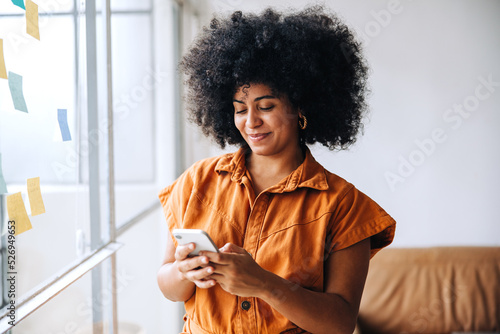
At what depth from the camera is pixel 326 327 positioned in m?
1.08

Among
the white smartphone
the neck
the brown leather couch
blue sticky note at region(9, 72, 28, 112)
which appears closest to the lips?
the neck

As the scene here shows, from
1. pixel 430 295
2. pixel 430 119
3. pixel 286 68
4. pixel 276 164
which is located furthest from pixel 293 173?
pixel 430 119

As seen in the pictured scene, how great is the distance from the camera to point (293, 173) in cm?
120

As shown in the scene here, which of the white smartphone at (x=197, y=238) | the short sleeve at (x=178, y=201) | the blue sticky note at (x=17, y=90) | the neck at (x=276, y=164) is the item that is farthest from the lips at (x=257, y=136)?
the blue sticky note at (x=17, y=90)

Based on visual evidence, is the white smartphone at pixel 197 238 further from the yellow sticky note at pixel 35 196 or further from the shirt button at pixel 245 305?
the yellow sticky note at pixel 35 196

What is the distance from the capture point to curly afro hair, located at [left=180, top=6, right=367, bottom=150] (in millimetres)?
1264

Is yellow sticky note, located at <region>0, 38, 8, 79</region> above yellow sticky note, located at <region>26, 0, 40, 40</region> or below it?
below

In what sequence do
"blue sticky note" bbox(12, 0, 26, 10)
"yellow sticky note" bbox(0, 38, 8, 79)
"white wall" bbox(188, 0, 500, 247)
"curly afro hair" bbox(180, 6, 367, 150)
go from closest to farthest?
"yellow sticky note" bbox(0, 38, 8, 79) < "blue sticky note" bbox(12, 0, 26, 10) < "curly afro hair" bbox(180, 6, 367, 150) < "white wall" bbox(188, 0, 500, 247)

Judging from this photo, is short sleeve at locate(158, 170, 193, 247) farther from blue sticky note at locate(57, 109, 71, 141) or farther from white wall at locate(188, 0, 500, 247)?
white wall at locate(188, 0, 500, 247)

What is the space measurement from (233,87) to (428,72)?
2.18m

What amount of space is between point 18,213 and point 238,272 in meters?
0.53

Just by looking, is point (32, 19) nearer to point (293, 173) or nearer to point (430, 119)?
point (293, 173)

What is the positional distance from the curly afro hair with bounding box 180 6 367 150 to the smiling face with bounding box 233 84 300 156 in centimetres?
3

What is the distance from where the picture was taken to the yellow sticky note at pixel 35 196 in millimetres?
1118
